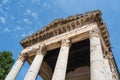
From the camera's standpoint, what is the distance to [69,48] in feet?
58.7

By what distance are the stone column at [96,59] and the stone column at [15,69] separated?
866 centimetres

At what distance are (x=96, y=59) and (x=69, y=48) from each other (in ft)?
19.5

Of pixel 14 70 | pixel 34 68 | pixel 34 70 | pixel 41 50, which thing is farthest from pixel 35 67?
pixel 14 70

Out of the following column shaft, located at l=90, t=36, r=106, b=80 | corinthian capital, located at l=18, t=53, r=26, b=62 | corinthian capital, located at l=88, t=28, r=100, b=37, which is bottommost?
column shaft, located at l=90, t=36, r=106, b=80

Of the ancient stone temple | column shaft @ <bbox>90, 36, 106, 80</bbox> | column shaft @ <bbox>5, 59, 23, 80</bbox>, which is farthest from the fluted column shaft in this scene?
column shaft @ <bbox>90, 36, 106, 80</bbox>

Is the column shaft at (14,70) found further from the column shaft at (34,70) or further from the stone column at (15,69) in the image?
the column shaft at (34,70)

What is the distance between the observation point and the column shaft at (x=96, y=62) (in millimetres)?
10828

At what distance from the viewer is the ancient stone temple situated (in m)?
14.5

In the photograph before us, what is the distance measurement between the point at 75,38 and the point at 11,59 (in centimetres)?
1238

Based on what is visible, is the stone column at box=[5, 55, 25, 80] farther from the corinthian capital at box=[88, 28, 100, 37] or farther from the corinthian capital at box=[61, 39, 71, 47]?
the corinthian capital at box=[88, 28, 100, 37]

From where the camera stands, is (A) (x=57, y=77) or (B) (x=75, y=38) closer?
(A) (x=57, y=77)

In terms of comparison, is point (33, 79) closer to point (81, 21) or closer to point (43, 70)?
point (43, 70)

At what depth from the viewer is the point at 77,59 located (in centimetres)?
2084

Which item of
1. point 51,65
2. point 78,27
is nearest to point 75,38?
point 78,27
